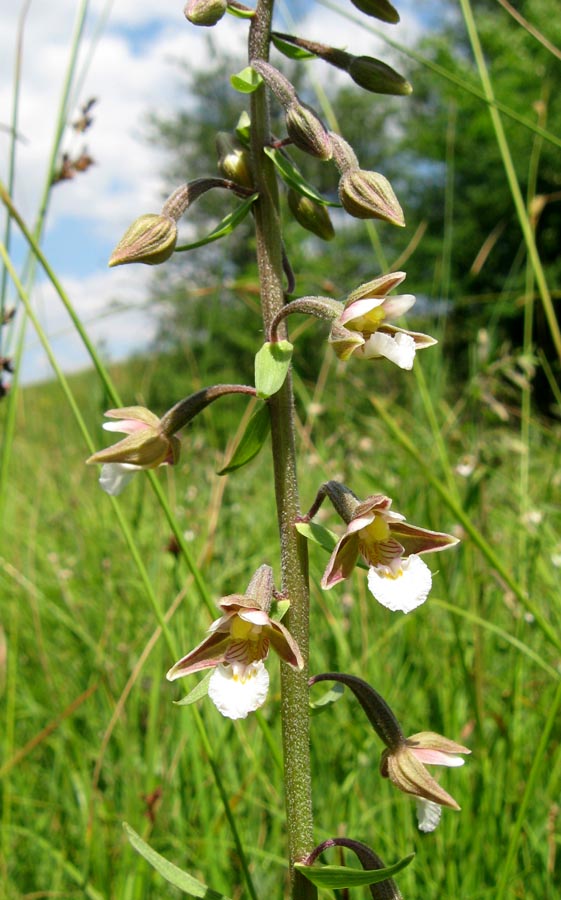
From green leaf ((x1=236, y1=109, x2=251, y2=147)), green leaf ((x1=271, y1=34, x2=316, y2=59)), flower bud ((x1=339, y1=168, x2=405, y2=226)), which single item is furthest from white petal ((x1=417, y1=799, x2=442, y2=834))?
green leaf ((x1=271, y1=34, x2=316, y2=59))

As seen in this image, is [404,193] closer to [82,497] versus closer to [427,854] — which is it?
[82,497]

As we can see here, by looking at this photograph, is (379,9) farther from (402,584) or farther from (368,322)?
(402,584)

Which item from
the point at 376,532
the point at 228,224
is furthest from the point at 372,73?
the point at 376,532

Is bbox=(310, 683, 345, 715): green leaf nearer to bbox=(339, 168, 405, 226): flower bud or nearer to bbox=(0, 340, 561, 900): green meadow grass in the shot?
bbox=(0, 340, 561, 900): green meadow grass

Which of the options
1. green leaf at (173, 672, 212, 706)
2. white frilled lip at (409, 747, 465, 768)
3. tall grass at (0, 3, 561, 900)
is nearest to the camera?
green leaf at (173, 672, 212, 706)

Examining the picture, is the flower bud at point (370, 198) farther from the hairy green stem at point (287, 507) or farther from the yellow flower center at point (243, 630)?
the yellow flower center at point (243, 630)

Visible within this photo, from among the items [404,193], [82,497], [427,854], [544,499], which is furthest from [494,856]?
[404,193]

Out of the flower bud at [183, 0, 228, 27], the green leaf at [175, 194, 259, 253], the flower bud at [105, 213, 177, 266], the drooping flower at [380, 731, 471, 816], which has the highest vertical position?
the flower bud at [183, 0, 228, 27]

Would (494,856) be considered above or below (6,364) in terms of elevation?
below
